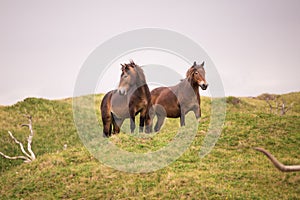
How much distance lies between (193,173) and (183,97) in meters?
4.14

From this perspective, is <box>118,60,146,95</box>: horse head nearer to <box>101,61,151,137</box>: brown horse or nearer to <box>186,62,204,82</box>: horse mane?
<box>101,61,151,137</box>: brown horse

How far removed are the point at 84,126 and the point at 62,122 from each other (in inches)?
84.8

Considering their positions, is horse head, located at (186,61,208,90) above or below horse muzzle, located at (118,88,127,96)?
above

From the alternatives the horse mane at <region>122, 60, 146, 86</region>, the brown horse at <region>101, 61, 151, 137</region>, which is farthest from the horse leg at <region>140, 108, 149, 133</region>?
the horse mane at <region>122, 60, 146, 86</region>

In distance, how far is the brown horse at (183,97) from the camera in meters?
15.3

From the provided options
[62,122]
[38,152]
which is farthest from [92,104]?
[38,152]

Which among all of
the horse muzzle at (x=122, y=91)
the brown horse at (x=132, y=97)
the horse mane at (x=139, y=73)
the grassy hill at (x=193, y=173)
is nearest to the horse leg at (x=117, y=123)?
Result: the grassy hill at (x=193, y=173)

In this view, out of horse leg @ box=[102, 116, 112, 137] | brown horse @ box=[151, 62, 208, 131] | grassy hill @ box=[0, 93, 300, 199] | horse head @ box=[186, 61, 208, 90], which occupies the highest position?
horse head @ box=[186, 61, 208, 90]

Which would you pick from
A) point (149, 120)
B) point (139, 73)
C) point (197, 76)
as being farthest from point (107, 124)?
point (197, 76)

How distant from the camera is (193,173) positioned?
43.2 feet

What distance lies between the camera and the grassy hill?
1180cm

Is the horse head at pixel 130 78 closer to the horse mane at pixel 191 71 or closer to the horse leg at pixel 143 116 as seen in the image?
the horse leg at pixel 143 116

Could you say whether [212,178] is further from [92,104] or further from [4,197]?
[92,104]

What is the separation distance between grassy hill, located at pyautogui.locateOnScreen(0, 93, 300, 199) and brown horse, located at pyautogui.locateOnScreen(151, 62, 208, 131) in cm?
170
